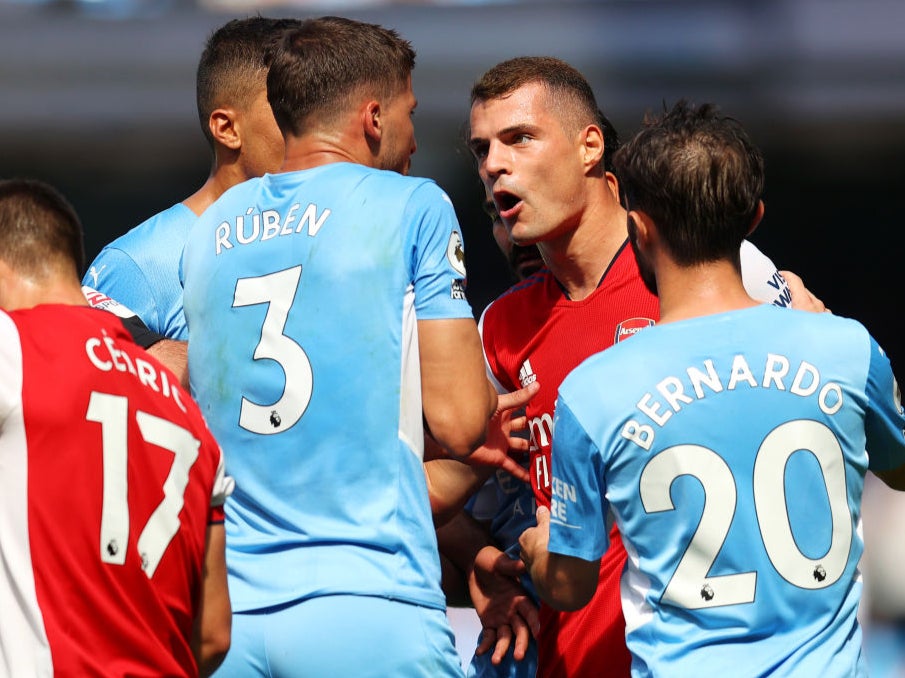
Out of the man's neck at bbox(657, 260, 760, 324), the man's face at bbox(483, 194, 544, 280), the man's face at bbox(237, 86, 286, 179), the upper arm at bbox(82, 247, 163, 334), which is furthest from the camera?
the man's face at bbox(483, 194, 544, 280)

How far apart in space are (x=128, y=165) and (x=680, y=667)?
10207mm

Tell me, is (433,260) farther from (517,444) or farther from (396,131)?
(517,444)

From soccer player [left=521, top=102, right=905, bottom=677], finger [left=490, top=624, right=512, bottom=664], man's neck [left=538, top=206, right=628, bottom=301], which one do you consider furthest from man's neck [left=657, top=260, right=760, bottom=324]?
finger [left=490, top=624, right=512, bottom=664]

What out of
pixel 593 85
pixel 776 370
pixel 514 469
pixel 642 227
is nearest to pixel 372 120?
pixel 642 227

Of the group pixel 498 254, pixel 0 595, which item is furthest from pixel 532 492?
pixel 498 254

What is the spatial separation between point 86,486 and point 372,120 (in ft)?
4.01

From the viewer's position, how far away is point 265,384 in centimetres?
293

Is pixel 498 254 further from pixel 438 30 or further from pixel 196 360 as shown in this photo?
pixel 196 360

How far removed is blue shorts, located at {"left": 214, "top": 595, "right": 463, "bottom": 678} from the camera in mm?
2773

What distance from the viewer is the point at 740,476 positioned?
8.64ft

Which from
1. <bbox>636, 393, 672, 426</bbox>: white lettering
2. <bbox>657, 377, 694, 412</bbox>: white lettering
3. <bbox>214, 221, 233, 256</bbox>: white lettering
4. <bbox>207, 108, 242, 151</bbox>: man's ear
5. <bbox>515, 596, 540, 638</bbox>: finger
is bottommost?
<bbox>515, 596, 540, 638</bbox>: finger

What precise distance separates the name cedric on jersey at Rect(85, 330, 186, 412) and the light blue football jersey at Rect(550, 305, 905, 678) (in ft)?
2.79

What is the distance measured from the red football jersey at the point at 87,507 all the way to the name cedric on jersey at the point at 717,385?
96 centimetres

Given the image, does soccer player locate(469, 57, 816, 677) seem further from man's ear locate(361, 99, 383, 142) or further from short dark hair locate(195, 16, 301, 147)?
short dark hair locate(195, 16, 301, 147)
